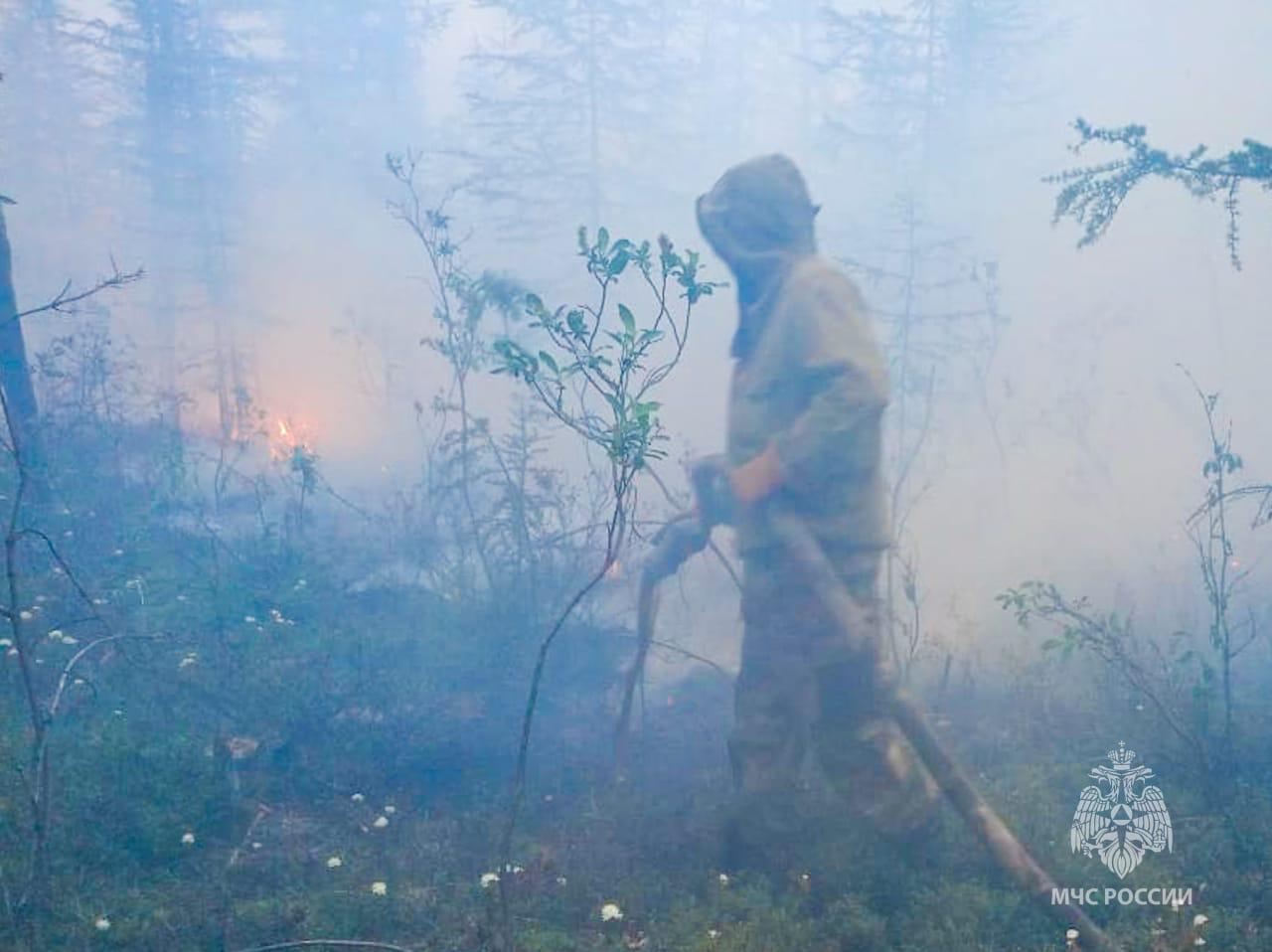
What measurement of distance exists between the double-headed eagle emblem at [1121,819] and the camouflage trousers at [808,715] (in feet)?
3.10

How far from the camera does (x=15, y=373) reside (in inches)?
402

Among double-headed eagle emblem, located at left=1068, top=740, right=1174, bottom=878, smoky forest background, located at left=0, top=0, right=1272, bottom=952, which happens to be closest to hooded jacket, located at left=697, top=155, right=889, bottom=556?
smoky forest background, located at left=0, top=0, right=1272, bottom=952

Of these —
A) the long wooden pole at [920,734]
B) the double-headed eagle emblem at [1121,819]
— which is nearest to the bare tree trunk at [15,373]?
the long wooden pole at [920,734]

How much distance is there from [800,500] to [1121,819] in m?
2.59

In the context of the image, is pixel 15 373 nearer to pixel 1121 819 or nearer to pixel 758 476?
→ pixel 758 476

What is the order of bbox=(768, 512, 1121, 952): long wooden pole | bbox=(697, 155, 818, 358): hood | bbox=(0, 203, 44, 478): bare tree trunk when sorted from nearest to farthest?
bbox=(768, 512, 1121, 952): long wooden pole
bbox=(697, 155, 818, 358): hood
bbox=(0, 203, 44, 478): bare tree trunk

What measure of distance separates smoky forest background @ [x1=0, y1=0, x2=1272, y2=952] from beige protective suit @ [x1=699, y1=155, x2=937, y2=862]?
0.43 metres

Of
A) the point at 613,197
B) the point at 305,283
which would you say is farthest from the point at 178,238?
the point at 613,197

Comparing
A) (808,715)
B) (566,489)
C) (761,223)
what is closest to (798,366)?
(761,223)

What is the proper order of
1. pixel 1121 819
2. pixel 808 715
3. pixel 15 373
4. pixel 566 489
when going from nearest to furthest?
pixel 808 715 < pixel 1121 819 < pixel 15 373 < pixel 566 489

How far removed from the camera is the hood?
480cm

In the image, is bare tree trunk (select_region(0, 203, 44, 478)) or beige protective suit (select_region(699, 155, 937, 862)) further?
bare tree trunk (select_region(0, 203, 44, 478))

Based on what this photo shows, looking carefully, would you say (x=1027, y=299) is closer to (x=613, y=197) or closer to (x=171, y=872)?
(x=613, y=197)

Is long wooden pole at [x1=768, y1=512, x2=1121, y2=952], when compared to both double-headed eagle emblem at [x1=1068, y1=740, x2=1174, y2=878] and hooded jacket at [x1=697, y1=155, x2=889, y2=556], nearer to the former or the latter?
hooded jacket at [x1=697, y1=155, x2=889, y2=556]
